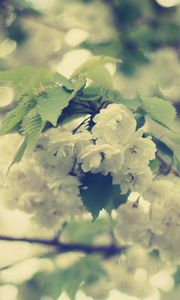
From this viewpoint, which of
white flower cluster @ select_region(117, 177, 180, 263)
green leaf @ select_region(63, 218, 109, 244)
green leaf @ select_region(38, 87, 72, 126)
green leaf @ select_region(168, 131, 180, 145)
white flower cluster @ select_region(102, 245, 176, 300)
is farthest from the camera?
green leaf @ select_region(63, 218, 109, 244)

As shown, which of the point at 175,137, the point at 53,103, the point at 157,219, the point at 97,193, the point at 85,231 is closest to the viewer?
the point at 53,103

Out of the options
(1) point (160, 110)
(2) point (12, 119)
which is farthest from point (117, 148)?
(2) point (12, 119)

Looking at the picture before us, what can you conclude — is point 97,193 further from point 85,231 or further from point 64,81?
point 85,231

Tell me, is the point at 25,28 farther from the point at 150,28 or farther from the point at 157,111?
the point at 157,111

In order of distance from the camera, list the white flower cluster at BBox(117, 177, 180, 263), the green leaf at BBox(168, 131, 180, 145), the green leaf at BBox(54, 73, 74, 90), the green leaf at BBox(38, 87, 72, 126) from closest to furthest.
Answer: the green leaf at BBox(38, 87, 72, 126)
the green leaf at BBox(54, 73, 74, 90)
the green leaf at BBox(168, 131, 180, 145)
the white flower cluster at BBox(117, 177, 180, 263)

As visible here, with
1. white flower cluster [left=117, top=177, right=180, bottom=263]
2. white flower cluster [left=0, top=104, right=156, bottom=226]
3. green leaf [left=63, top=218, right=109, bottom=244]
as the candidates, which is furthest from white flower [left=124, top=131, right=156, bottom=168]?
green leaf [left=63, top=218, right=109, bottom=244]

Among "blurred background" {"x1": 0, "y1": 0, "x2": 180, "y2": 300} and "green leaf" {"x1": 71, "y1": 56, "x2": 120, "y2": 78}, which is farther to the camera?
"blurred background" {"x1": 0, "y1": 0, "x2": 180, "y2": 300}

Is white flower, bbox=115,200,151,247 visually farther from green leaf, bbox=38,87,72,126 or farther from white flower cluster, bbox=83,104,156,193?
green leaf, bbox=38,87,72,126
